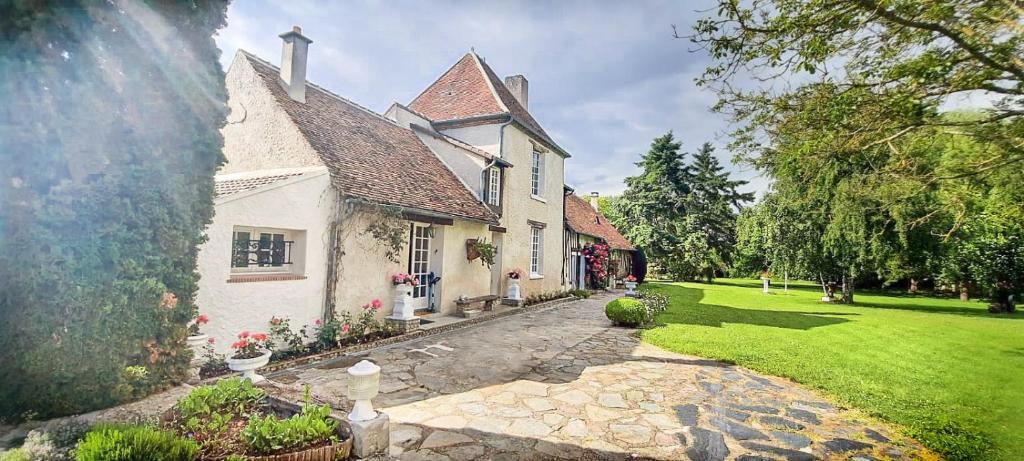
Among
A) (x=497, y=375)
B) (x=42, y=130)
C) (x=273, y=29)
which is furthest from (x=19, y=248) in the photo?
(x=273, y=29)

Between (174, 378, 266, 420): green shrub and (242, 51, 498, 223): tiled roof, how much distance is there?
4.63 meters

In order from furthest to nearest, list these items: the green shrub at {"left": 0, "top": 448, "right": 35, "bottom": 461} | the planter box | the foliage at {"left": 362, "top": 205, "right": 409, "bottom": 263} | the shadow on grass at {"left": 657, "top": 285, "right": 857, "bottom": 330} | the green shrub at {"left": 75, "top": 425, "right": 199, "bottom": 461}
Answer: the shadow on grass at {"left": 657, "top": 285, "right": 857, "bottom": 330} < the foliage at {"left": 362, "top": 205, "right": 409, "bottom": 263} < the planter box < the green shrub at {"left": 0, "top": 448, "right": 35, "bottom": 461} < the green shrub at {"left": 75, "top": 425, "right": 199, "bottom": 461}

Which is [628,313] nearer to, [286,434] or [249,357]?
[249,357]

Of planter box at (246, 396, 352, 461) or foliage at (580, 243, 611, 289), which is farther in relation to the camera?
foliage at (580, 243, 611, 289)

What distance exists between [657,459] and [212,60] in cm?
704

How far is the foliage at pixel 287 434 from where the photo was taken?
3449mm

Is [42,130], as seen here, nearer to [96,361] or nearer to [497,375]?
[96,361]

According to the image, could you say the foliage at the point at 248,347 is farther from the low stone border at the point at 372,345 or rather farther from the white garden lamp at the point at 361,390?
the white garden lamp at the point at 361,390

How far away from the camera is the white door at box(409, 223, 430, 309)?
35.8 ft

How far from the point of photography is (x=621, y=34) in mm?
7211

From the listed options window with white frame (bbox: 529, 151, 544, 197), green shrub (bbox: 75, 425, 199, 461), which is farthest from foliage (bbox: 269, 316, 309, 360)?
window with white frame (bbox: 529, 151, 544, 197)

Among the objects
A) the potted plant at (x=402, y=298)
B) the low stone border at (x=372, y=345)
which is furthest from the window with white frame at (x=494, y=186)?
the potted plant at (x=402, y=298)

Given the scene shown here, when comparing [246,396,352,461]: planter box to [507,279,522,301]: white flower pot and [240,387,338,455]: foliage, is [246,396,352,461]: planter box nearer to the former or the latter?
[240,387,338,455]: foliage

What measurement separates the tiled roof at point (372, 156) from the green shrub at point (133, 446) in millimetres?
5701
